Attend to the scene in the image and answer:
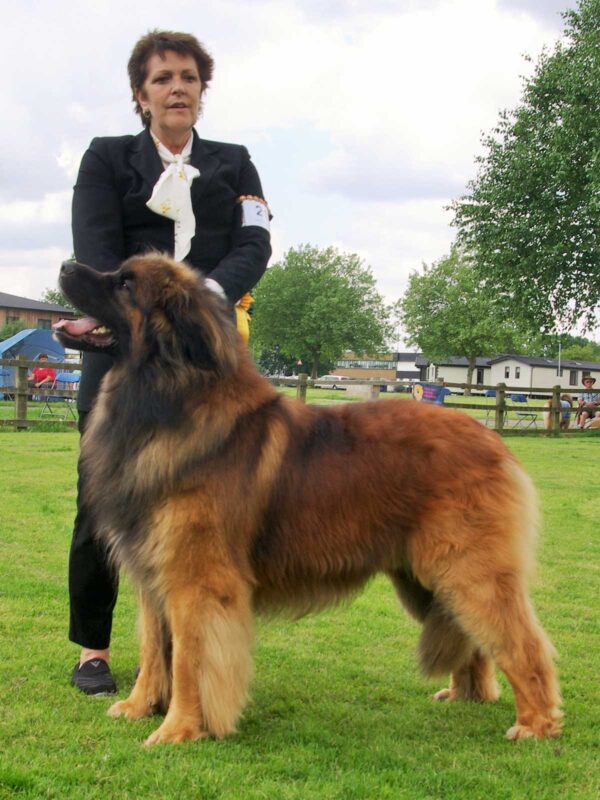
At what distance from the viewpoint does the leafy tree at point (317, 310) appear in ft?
224

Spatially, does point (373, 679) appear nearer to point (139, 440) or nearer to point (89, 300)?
point (139, 440)

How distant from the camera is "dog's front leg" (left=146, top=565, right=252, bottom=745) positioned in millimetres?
3238

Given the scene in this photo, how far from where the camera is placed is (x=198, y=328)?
326cm

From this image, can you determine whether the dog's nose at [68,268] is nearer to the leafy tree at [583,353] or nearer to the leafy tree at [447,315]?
the leafy tree at [447,315]

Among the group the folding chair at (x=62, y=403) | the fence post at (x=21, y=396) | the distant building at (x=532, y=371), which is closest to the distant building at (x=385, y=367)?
the distant building at (x=532, y=371)

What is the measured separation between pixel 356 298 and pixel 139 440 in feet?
219

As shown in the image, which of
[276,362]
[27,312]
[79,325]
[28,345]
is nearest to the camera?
[79,325]

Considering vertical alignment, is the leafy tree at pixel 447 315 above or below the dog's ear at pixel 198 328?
above

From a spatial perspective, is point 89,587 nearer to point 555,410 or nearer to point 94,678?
point 94,678

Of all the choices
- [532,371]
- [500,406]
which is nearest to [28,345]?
[500,406]

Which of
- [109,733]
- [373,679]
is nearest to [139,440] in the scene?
[109,733]

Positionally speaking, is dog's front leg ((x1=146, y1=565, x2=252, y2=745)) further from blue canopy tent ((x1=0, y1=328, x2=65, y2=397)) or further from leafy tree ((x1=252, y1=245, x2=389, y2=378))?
leafy tree ((x1=252, y1=245, x2=389, y2=378))

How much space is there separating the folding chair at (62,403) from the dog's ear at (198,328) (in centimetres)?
1671

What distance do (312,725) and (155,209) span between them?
2641mm
